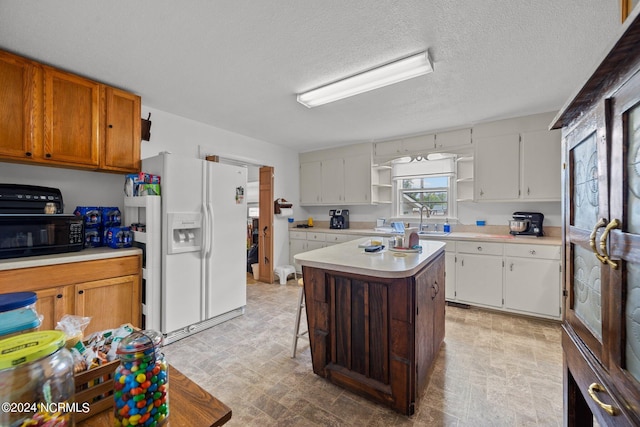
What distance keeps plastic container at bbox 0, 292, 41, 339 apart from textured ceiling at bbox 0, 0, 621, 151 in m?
1.67

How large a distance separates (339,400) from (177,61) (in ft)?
9.15

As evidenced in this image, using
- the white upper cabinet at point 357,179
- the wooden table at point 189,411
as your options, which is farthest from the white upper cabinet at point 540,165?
the wooden table at point 189,411

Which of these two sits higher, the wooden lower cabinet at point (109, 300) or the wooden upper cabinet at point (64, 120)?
the wooden upper cabinet at point (64, 120)

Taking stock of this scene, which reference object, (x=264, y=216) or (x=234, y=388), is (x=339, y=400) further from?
(x=264, y=216)

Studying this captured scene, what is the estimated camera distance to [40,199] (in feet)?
7.02

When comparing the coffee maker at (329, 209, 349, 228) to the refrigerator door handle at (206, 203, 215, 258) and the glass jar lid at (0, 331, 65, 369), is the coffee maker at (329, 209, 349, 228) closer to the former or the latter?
the refrigerator door handle at (206, 203, 215, 258)

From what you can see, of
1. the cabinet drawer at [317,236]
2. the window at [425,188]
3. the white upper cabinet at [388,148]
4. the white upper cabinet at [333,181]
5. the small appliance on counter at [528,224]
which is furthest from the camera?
the white upper cabinet at [333,181]

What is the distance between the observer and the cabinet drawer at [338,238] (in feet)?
14.0

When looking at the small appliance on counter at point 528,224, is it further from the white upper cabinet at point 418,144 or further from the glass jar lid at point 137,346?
the glass jar lid at point 137,346

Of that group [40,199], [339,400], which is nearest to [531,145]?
[339,400]

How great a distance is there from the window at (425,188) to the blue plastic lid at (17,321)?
4071 millimetres

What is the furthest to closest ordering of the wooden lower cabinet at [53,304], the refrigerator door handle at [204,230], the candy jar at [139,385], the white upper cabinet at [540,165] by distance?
1. the white upper cabinet at [540,165]
2. the refrigerator door handle at [204,230]
3. the wooden lower cabinet at [53,304]
4. the candy jar at [139,385]

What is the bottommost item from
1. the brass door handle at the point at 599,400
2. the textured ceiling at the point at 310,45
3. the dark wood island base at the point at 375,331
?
the dark wood island base at the point at 375,331

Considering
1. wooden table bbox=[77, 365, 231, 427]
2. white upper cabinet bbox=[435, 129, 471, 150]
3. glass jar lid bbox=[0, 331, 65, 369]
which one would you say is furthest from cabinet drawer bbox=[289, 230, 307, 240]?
glass jar lid bbox=[0, 331, 65, 369]
